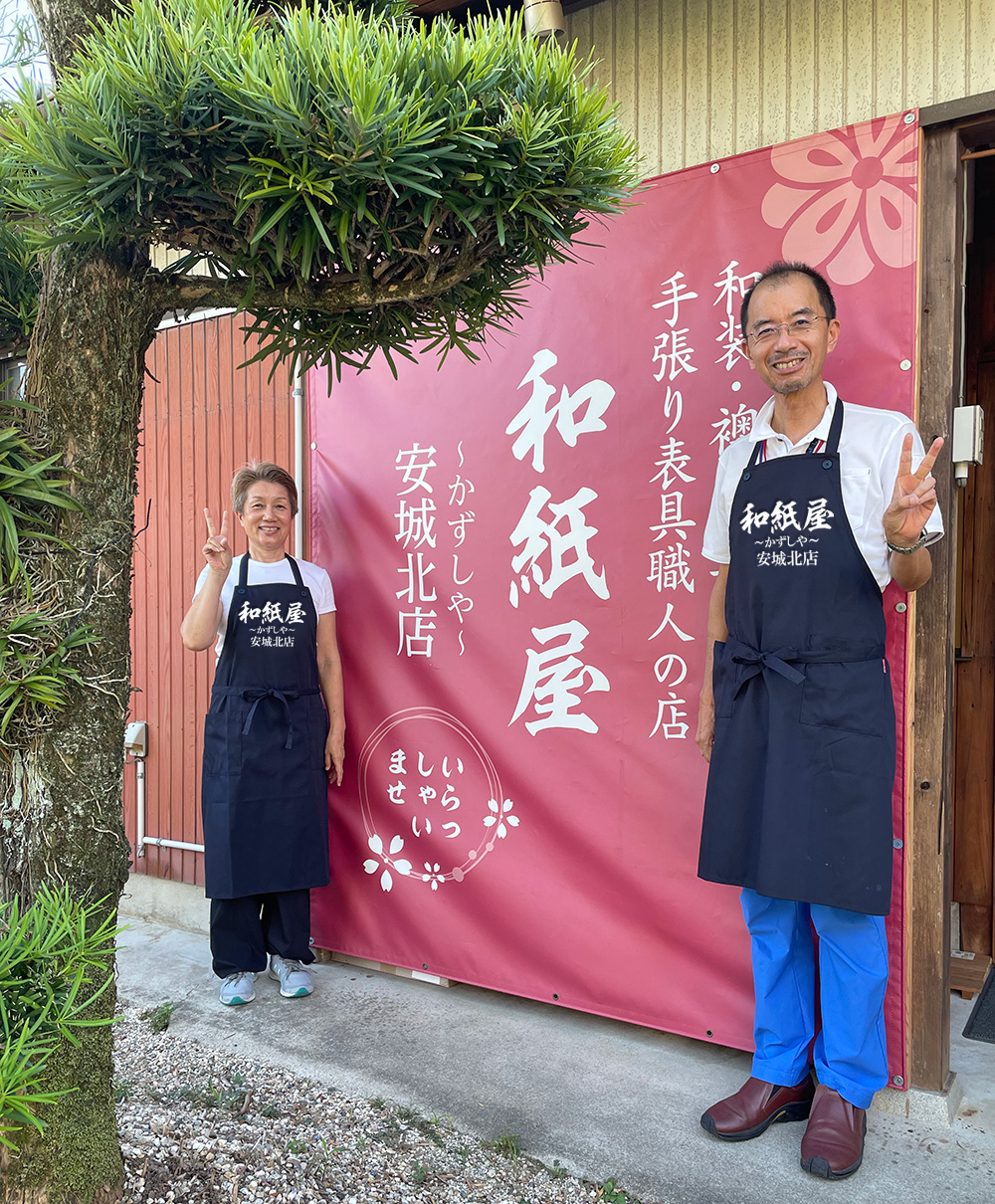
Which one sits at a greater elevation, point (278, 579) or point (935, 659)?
point (278, 579)

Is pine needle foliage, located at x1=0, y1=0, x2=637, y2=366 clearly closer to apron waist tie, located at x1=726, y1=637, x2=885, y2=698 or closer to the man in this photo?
the man

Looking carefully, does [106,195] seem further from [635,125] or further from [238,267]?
[635,125]

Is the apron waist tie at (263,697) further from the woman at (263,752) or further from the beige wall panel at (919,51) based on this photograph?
the beige wall panel at (919,51)

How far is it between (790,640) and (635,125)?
5.45 feet

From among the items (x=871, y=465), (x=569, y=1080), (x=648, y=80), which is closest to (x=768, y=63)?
(x=648, y=80)

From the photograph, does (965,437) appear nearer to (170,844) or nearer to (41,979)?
(41,979)

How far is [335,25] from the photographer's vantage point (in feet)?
4.12

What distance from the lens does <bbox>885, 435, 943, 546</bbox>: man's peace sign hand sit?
1806 mm

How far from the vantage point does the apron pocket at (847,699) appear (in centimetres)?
201

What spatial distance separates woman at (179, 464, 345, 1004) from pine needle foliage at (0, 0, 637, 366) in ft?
5.08

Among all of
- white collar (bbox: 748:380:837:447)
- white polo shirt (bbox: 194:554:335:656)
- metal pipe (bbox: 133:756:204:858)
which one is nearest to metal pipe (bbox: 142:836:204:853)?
metal pipe (bbox: 133:756:204:858)

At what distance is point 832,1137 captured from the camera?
2.01m

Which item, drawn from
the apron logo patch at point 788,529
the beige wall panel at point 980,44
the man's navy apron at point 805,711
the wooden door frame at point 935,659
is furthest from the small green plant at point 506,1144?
the beige wall panel at point 980,44

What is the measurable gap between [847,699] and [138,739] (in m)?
2.93
